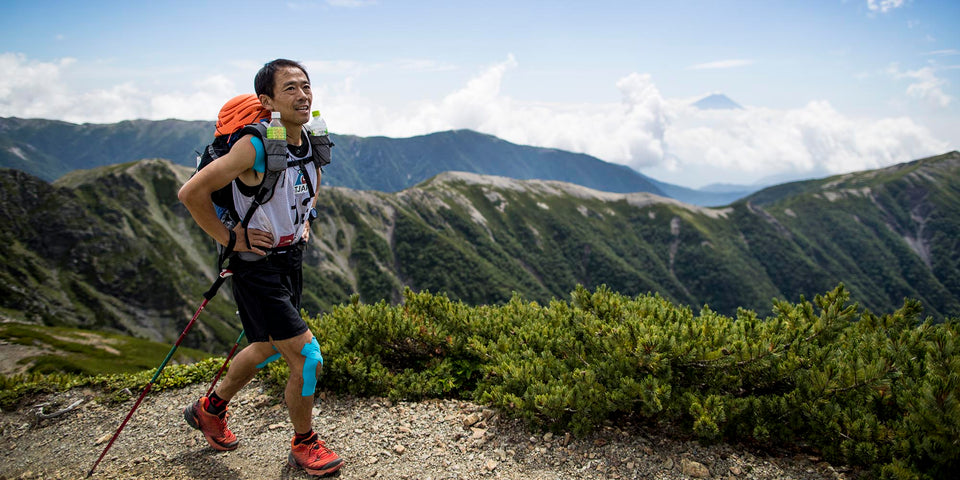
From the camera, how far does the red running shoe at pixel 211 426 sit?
605 centimetres

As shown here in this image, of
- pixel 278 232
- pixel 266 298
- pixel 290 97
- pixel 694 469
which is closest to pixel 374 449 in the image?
pixel 266 298

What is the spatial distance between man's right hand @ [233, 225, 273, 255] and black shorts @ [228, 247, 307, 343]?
9.4 inches

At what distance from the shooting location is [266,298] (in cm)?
511

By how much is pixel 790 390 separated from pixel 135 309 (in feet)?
577

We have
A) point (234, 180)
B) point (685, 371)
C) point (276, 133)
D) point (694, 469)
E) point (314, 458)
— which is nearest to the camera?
point (276, 133)

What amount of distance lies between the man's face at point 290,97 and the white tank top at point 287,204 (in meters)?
0.42

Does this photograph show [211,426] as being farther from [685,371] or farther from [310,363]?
[685,371]

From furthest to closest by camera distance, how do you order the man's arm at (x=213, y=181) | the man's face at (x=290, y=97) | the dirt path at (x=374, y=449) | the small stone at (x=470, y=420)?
the small stone at (x=470, y=420) → the dirt path at (x=374, y=449) → the man's face at (x=290, y=97) → the man's arm at (x=213, y=181)

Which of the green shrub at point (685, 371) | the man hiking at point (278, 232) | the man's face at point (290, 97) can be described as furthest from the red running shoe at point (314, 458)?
the man's face at point (290, 97)

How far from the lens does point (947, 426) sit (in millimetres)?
3969

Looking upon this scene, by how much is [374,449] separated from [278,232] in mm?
3023

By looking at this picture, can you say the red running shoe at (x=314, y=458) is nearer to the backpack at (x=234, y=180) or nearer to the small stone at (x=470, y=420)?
the small stone at (x=470, y=420)

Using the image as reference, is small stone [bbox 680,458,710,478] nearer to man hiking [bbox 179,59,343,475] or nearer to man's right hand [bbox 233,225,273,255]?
man hiking [bbox 179,59,343,475]

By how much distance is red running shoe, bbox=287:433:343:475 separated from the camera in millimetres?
5363
